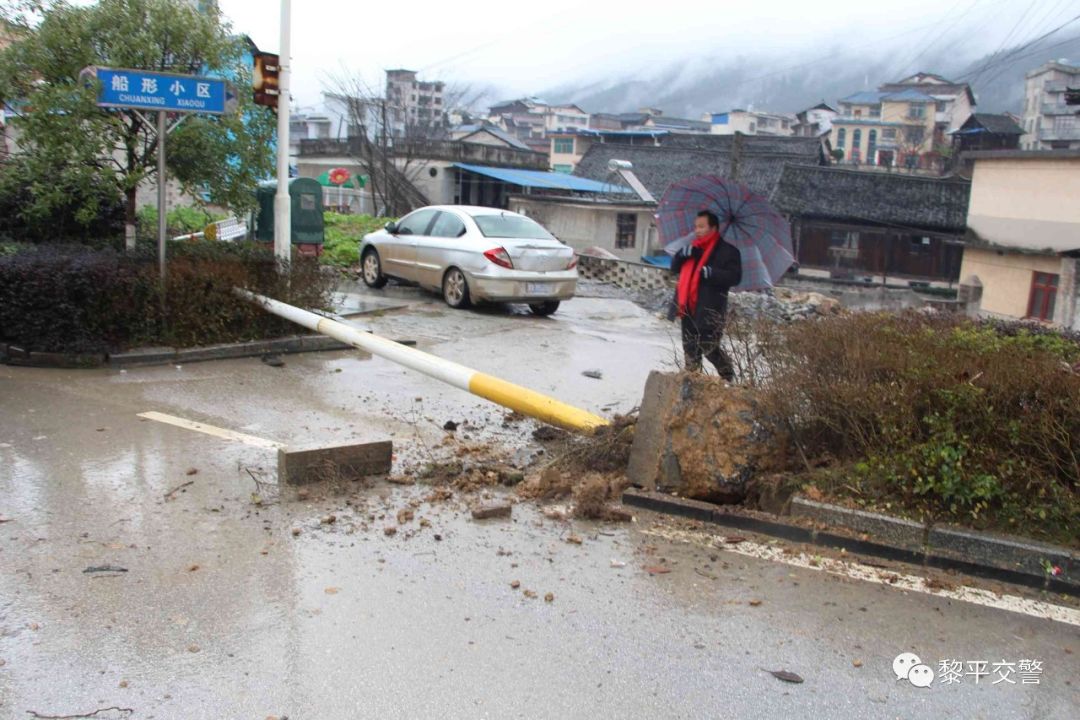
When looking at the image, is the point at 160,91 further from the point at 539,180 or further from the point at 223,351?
the point at 539,180

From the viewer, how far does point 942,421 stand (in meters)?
4.98

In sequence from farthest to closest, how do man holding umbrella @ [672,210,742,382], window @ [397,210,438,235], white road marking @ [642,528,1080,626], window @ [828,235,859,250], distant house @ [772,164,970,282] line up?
window @ [828,235,859,250]
distant house @ [772,164,970,282]
window @ [397,210,438,235]
man holding umbrella @ [672,210,742,382]
white road marking @ [642,528,1080,626]

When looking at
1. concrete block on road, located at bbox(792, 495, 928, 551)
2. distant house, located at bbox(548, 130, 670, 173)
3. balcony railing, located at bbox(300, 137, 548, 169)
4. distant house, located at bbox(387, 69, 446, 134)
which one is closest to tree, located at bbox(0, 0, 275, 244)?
concrete block on road, located at bbox(792, 495, 928, 551)

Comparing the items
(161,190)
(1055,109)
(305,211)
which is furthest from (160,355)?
(1055,109)

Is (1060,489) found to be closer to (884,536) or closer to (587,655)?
(884,536)

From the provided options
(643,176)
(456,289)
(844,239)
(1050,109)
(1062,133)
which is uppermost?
(1050,109)

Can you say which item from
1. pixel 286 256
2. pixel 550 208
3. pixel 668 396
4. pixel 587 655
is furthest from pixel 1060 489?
pixel 550 208

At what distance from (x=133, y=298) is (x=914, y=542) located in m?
7.02

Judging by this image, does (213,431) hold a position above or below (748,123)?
below

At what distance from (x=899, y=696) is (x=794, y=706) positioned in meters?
0.43

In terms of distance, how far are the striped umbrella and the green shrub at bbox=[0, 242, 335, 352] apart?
13.4ft

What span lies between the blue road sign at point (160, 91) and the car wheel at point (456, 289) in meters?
5.59

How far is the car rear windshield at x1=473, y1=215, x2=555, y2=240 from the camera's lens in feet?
46.2

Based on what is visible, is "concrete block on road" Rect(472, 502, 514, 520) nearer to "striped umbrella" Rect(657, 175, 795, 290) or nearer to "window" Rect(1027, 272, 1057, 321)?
"striped umbrella" Rect(657, 175, 795, 290)
